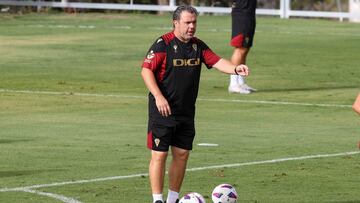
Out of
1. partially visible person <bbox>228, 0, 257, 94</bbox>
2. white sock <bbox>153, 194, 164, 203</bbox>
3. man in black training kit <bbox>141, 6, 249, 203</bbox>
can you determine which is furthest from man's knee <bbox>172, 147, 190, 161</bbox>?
partially visible person <bbox>228, 0, 257, 94</bbox>

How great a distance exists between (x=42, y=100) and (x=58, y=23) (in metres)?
20.6

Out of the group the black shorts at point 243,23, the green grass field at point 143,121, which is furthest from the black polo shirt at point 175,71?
the black shorts at point 243,23

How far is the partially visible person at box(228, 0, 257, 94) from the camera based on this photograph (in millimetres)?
22781

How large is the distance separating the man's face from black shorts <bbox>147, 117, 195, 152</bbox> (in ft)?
2.57

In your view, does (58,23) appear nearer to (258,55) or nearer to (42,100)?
(258,55)

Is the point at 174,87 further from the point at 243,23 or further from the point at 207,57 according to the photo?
the point at 243,23

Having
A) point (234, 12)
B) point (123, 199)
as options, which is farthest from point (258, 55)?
point (123, 199)

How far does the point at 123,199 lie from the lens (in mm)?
12172

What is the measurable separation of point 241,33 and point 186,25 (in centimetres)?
1133

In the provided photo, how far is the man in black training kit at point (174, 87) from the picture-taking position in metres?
11.6

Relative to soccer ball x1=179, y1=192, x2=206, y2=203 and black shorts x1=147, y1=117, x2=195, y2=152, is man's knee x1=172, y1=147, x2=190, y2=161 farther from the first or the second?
soccer ball x1=179, y1=192, x2=206, y2=203

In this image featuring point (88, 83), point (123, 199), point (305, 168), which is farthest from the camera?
point (88, 83)

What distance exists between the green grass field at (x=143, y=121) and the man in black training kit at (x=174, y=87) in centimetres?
62

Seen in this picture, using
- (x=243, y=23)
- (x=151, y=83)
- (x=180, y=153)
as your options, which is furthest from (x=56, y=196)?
(x=243, y=23)
